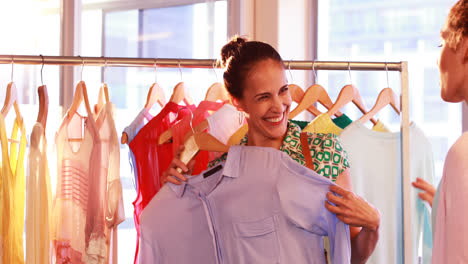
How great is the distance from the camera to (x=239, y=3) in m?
3.06

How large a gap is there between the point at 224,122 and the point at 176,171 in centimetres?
26

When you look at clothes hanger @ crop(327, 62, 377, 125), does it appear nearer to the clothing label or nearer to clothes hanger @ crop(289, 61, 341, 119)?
clothes hanger @ crop(289, 61, 341, 119)

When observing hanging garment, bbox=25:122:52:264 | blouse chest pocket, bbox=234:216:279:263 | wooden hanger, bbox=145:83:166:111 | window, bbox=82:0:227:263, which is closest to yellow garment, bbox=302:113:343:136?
blouse chest pocket, bbox=234:216:279:263

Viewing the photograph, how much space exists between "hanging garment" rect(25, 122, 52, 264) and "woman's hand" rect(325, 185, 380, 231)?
0.94m

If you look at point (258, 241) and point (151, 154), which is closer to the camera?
point (258, 241)

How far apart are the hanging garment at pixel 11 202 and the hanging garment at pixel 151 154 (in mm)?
388

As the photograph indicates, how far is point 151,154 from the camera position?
76.4 inches

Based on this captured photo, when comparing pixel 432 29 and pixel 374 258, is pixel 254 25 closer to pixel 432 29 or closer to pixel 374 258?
pixel 432 29

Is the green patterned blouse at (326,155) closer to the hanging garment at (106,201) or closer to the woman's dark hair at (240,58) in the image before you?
the woman's dark hair at (240,58)

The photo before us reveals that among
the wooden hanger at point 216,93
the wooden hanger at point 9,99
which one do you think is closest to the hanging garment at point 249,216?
the wooden hanger at point 216,93

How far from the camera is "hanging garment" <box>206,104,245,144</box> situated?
1890 millimetres

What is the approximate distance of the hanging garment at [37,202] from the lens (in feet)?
5.82

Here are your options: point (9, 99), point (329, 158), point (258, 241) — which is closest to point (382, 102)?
point (329, 158)

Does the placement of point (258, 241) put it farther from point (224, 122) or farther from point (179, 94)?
point (179, 94)
